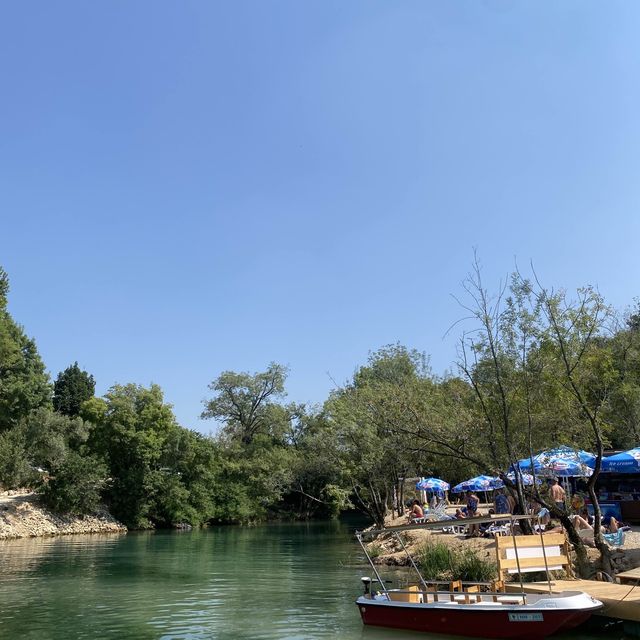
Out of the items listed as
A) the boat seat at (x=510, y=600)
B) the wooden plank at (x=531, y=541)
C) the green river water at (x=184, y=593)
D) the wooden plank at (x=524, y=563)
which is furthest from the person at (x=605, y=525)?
the boat seat at (x=510, y=600)

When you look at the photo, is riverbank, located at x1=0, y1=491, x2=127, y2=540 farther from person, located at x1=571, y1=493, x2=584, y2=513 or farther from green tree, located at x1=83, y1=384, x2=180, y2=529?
person, located at x1=571, y1=493, x2=584, y2=513

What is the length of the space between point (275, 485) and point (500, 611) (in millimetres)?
42692

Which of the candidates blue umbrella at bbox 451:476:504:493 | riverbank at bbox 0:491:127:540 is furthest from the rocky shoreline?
riverbank at bbox 0:491:127:540

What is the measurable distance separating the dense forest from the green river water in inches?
202

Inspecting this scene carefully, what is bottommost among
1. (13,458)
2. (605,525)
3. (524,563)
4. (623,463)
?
(524,563)

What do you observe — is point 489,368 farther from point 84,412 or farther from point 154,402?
point 84,412

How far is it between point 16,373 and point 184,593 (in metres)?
31.3

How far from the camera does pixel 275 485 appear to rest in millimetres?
51562

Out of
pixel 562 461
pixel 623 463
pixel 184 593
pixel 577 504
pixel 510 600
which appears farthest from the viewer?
pixel 577 504

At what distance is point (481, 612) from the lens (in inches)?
416

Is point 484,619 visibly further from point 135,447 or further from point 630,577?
point 135,447

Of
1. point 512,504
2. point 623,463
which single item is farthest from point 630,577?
point 512,504

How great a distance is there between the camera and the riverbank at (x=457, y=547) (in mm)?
14984

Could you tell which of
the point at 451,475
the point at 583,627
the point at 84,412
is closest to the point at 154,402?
the point at 84,412
